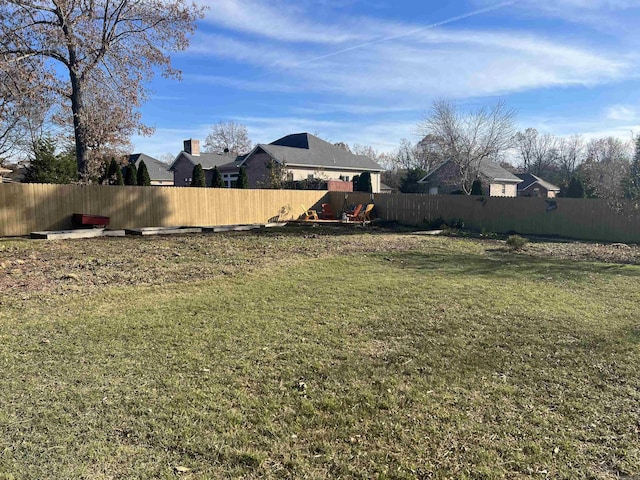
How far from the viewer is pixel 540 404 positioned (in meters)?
3.12

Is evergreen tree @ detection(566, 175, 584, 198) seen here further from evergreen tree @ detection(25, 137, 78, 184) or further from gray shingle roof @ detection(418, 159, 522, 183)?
evergreen tree @ detection(25, 137, 78, 184)

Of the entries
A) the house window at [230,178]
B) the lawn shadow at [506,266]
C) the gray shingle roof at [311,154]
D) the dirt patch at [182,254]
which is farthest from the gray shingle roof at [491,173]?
the lawn shadow at [506,266]

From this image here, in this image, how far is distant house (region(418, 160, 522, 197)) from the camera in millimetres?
34781

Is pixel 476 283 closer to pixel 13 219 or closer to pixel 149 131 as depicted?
pixel 13 219

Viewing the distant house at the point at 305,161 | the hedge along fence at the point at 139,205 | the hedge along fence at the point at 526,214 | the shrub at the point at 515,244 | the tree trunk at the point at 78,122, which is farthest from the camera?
the distant house at the point at 305,161

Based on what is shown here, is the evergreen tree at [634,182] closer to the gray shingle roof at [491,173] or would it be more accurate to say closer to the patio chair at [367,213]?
the patio chair at [367,213]

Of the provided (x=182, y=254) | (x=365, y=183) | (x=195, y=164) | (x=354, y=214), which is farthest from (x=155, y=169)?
(x=182, y=254)

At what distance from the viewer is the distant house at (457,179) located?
34.8 meters

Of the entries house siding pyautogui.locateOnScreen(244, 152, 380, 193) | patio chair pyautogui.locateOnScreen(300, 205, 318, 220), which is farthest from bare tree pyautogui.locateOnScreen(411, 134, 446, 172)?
patio chair pyautogui.locateOnScreen(300, 205, 318, 220)

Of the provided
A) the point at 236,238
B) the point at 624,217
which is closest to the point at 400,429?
the point at 236,238

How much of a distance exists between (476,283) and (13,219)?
1240 cm

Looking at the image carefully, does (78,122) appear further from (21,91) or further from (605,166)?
(605,166)

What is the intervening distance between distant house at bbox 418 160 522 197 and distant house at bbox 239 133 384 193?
5.11 m

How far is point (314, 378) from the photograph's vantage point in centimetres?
350
